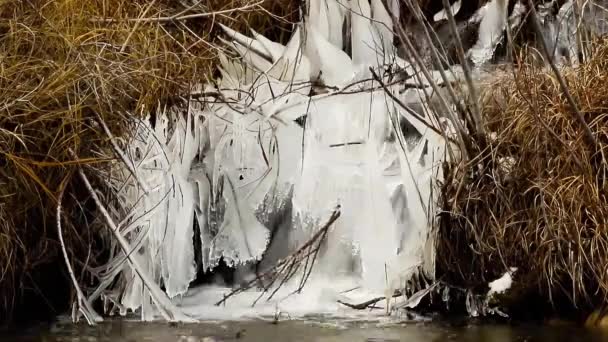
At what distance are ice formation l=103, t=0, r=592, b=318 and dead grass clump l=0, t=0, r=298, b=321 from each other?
0.14 metres

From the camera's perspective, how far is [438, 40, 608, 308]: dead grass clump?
339 centimetres

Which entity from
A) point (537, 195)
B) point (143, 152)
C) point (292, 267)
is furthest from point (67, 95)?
point (537, 195)

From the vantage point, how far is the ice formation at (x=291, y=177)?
12.6 ft

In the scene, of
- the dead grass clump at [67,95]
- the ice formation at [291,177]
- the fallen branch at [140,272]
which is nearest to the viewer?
the dead grass clump at [67,95]

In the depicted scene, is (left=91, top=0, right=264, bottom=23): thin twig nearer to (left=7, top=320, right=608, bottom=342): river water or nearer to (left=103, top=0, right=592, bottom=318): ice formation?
(left=103, top=0, right=592, bottom=318): ice formation

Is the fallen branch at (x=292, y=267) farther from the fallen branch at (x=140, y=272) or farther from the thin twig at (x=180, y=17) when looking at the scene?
the thin twig at (x=180, y=17)

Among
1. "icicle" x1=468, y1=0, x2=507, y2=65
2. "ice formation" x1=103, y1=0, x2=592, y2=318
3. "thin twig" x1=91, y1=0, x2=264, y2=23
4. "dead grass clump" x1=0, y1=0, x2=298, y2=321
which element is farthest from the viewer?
"icicle" x1=468, y1=0, x2=507, y2=65

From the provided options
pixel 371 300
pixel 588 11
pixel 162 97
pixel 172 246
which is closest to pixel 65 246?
pixel 172 246

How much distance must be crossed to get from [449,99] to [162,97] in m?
1.17

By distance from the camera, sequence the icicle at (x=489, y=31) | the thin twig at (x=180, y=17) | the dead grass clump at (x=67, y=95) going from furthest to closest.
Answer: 1. the icicle at (x=489, y=31)
2. the thin twig at (x=180, y=17)
3. the dead grass clump at (x=67, y=95)

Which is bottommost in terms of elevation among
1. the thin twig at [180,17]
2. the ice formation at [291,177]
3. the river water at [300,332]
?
the river water at [300,332]

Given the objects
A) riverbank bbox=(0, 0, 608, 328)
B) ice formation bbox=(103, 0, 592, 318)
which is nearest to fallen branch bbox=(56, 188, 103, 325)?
riverbank bbox=(0, 0, 608, 328)

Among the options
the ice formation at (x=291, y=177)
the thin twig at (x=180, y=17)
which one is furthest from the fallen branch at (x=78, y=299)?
the thin twig at (x=180, y=17)

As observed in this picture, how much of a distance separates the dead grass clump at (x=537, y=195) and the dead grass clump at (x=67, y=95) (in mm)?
1212
